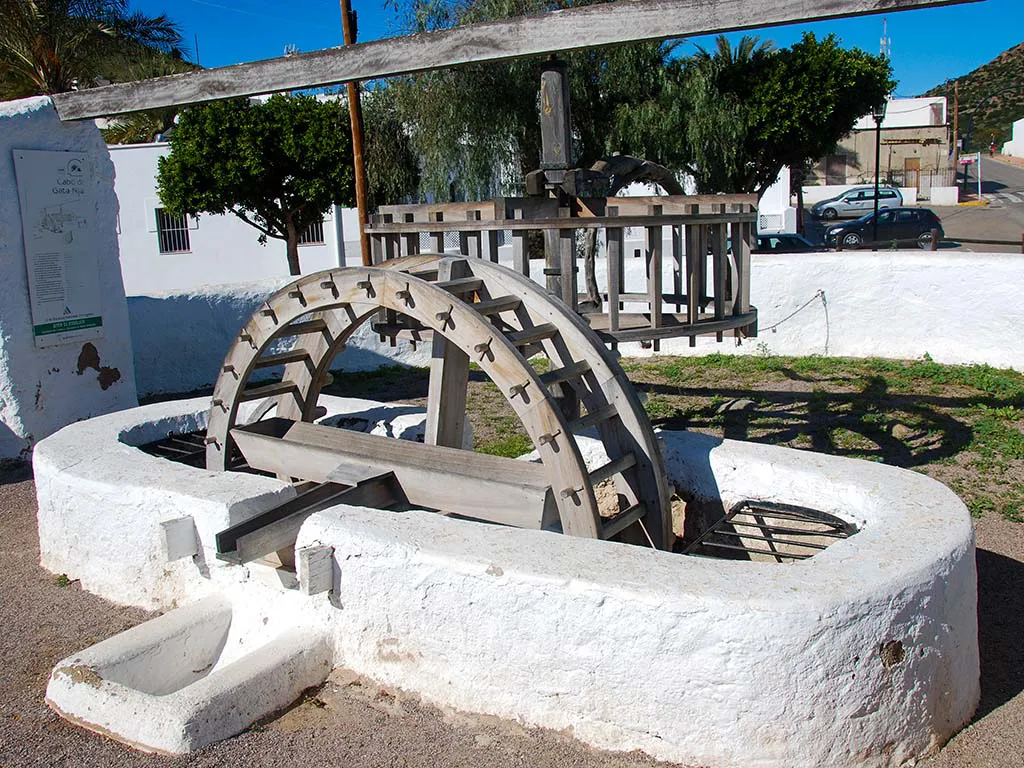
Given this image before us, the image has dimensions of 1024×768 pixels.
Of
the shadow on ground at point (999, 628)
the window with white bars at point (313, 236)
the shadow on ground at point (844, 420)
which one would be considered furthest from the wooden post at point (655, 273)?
the window with white bars at point (313, 236)

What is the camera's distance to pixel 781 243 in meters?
18.7

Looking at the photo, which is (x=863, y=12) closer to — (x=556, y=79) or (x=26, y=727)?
(x=556, y=79)

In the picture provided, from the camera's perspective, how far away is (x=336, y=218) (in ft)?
76.5

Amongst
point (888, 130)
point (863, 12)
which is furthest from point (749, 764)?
point (888, 130)

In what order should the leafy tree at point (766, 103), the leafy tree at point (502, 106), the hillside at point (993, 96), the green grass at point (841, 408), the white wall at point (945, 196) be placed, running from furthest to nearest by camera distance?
the hillside at point (993, 96)
the white wall at point (945, 196)
the leafy tree at point (766, 103)
the leafy tree at point (502, 106)
the green grass at point (841, 408)

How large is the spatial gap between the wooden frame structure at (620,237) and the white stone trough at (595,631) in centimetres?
118

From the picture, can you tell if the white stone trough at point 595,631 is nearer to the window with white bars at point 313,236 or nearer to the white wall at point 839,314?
the white wall at point 839,314

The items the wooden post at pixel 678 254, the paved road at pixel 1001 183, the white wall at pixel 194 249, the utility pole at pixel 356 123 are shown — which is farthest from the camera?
the paved road at pixel 1001 183

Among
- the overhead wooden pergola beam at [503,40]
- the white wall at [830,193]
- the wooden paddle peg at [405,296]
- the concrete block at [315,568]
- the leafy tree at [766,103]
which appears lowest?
the concrete block at [315,568]

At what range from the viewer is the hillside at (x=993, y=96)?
241 ft

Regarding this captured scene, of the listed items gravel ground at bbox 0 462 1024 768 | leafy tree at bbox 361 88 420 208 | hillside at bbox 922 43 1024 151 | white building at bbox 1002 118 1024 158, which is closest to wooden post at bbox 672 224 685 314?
gravel ground at bbox 0 462 1024 768

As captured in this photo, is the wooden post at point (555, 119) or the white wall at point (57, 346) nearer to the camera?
the wooden post at point (555, 119)

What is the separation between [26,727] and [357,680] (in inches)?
46.8

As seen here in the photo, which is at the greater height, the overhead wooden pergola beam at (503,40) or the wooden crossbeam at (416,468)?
the overhead wooden pergola beam at (503,40)
